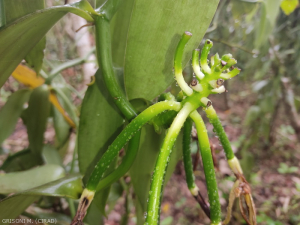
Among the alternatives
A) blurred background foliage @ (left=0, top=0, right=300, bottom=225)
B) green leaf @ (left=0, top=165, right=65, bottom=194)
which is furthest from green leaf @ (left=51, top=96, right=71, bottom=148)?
green leaf @ (left=0, top=165, right=65, bottom=194)

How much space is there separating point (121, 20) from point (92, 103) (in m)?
0.17

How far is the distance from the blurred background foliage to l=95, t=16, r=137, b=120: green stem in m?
0.04

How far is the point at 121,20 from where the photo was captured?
1.38ft

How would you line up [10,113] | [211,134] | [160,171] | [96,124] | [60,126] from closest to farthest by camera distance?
[160,171] → [96,124] → [10,113] → [60,126] → [211,134]

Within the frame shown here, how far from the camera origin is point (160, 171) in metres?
0.22

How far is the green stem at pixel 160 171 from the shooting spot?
21 cm

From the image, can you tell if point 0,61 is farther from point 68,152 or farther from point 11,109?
point 68,152

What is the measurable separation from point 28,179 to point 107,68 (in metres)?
0.24

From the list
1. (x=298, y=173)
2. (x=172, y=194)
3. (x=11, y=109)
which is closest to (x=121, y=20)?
(x=11, y=109)

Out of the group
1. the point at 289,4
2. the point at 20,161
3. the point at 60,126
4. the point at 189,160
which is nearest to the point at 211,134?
the point at 289,4

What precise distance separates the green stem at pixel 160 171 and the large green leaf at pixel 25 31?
17cm

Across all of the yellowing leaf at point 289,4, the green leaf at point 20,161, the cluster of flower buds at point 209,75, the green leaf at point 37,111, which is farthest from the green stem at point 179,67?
the yellowing leaf at point 289,4

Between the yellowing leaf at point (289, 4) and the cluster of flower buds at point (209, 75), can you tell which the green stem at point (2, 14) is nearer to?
the cluster of flower buds at point (209, 75)

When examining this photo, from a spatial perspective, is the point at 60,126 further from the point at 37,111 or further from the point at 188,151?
the point at 188,151
